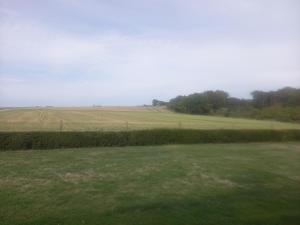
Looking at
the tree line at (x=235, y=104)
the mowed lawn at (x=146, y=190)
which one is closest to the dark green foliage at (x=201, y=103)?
the tree line at (x=235, y=104)

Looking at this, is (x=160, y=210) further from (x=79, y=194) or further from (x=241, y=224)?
(x=79, y=194)

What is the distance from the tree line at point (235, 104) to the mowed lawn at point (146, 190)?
48208 mm

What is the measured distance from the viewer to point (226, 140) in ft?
70.1

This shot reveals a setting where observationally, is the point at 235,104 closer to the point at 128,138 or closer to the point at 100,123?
the point at 100,123

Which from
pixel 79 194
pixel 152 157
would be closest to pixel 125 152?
pixel 152 157

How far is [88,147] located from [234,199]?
11267 millimetres

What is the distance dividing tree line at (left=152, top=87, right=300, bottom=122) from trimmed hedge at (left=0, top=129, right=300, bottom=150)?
36.3 meters

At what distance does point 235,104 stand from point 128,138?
2282 inches

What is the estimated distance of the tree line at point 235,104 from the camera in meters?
58.8

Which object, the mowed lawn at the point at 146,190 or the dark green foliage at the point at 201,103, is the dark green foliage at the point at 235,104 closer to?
the dark green foliage at the point at 201,103

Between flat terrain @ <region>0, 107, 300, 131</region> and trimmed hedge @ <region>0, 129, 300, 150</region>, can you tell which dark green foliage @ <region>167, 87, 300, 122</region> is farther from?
trimmed hedge @ <region>0, 129, 300, 150</region>

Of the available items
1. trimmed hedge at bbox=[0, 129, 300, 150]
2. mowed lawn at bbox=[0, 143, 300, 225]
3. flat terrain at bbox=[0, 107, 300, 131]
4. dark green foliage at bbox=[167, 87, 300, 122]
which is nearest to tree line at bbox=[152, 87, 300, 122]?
dark green foliage at bbox=[167, 87, 300, 122]

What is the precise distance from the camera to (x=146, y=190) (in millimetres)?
8047

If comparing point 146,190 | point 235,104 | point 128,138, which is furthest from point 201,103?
point 146,190
